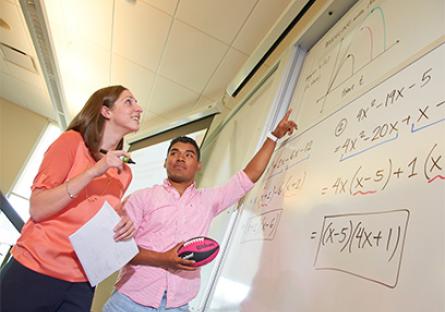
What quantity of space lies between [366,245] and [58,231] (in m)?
0.78

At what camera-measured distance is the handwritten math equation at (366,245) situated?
47 cm

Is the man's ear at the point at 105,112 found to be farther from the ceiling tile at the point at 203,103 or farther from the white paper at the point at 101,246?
the ceiling tile at the point at 203,103

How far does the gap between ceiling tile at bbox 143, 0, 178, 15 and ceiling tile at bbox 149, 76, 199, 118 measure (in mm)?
779

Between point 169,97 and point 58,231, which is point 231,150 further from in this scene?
point 169,97

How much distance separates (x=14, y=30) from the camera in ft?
9.88

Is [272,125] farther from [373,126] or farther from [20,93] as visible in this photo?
[20,93]

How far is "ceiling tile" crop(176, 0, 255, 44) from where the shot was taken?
6.20 feet

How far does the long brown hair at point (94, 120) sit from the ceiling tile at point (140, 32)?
1234mm

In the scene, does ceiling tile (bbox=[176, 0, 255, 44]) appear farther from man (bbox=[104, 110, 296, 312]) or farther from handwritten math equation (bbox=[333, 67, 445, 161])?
handwritten math equation (bbox=[333, 67, 445, 161])

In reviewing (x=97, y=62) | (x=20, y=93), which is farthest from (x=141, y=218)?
(x=20, y=93)

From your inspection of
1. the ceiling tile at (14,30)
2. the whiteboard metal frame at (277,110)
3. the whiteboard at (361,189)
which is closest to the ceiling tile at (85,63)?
the ceiling tile at (14,30)

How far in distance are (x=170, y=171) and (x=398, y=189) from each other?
2.76 ft

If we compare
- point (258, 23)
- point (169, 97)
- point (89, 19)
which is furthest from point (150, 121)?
point (258, 23)

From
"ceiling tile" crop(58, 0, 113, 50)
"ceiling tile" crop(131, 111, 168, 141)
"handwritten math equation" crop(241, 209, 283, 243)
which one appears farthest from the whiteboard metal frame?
"ceiling tile" crop(131, 111, 168, 141)
